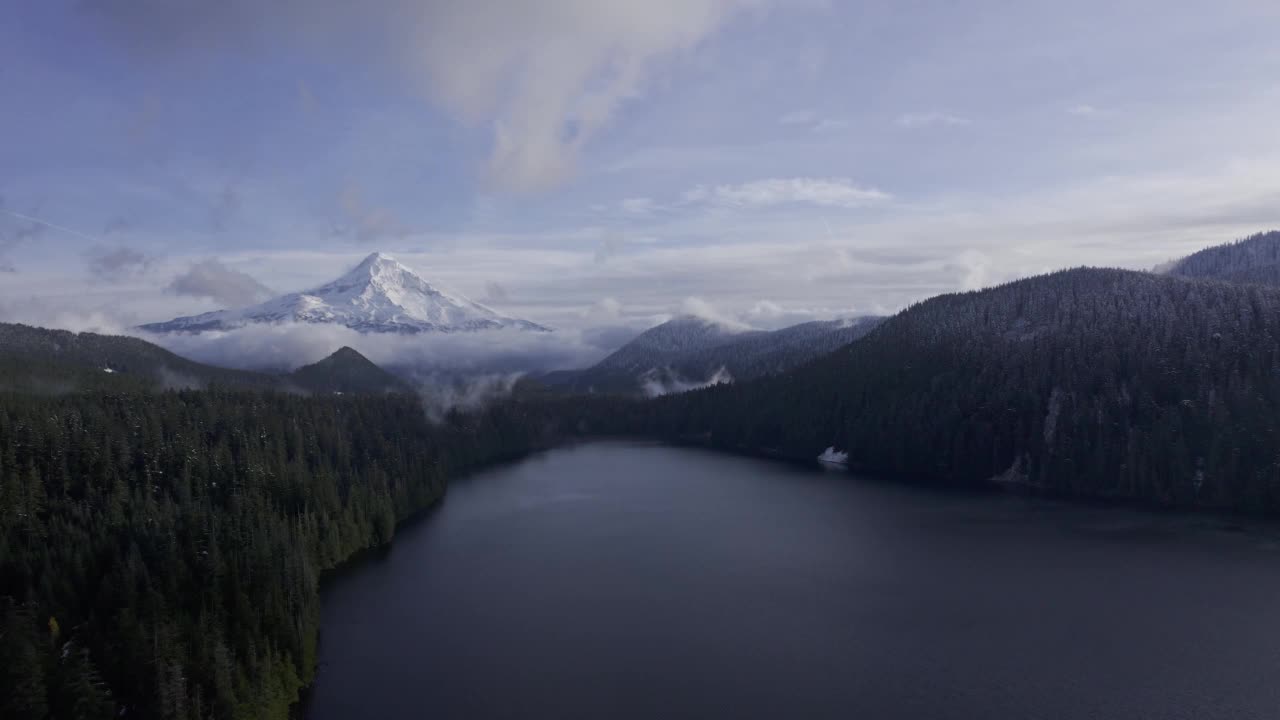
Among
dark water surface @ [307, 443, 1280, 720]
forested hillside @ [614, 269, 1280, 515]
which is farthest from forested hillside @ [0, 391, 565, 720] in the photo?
forested hillside @ [614, 269, 1280, 515]

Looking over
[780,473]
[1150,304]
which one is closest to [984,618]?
[780,473]

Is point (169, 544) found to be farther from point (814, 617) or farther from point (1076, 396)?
point (1076, 396)

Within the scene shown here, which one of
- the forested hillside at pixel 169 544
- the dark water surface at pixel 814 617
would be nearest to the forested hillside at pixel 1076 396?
the dark water surface at pixel 814 617

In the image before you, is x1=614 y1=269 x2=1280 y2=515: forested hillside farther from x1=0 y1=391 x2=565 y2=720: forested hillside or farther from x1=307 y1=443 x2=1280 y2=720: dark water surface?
x1=0 y1=391 x2=565 y2=720: forested hillside

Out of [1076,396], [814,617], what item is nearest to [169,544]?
[814,617]

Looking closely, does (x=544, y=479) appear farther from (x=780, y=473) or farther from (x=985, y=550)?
(x=985, y=550)

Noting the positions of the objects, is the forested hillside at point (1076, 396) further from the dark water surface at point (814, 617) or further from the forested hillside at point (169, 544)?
the forested hillside at point (169, 544)
